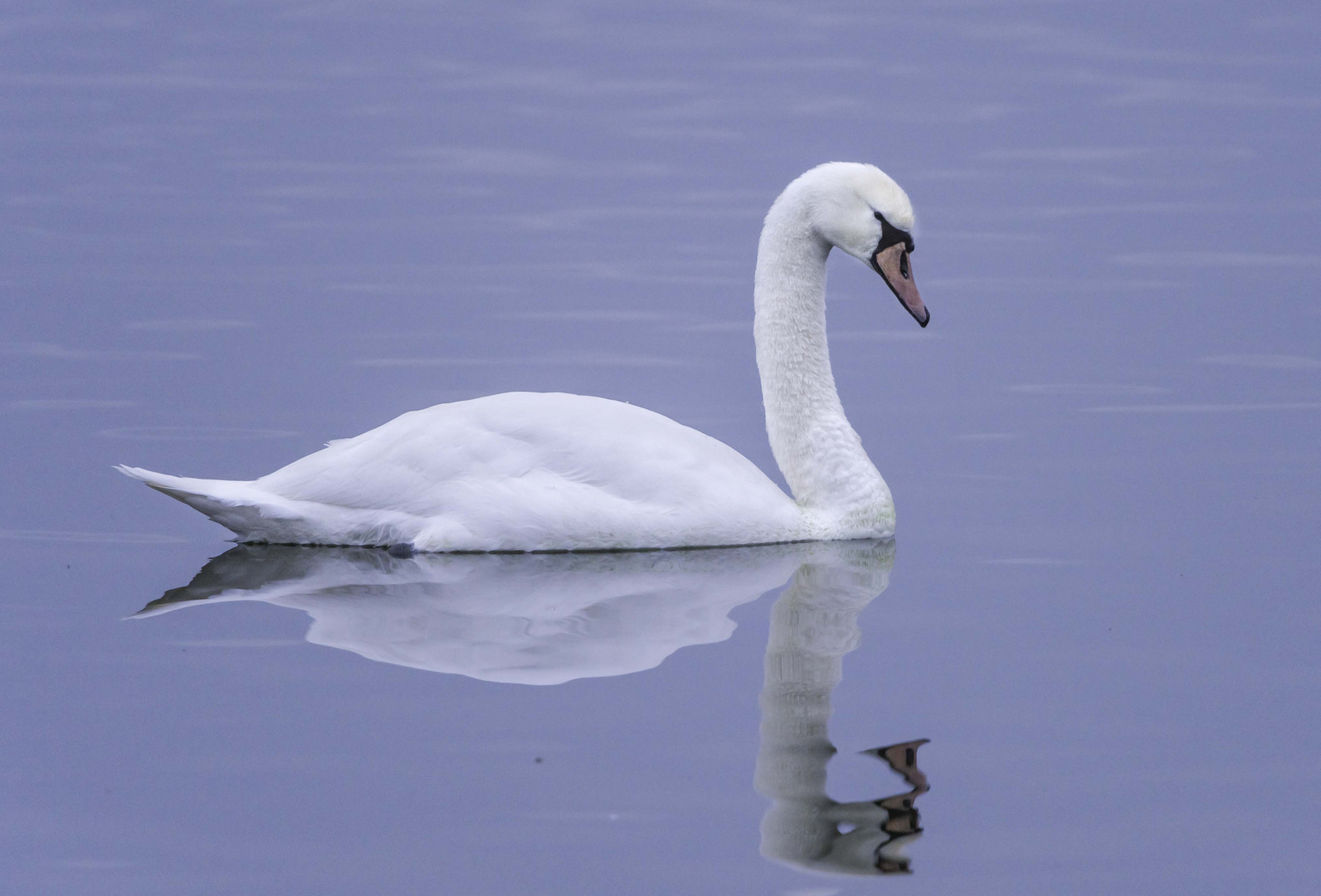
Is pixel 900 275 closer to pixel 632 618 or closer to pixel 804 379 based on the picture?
pixel 804 379

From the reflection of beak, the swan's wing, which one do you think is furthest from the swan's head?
the swan's wing

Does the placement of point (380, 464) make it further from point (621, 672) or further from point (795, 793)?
point (795, 793)

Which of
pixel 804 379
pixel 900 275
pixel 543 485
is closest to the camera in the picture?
pixel 543 485

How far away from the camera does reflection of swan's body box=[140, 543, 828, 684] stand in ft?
26.0

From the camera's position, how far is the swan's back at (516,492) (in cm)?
973

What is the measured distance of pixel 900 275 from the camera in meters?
10.4

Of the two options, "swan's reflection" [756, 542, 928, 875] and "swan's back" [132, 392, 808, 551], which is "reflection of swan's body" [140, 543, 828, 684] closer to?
"swan's back" [132, 392, 808, 551]

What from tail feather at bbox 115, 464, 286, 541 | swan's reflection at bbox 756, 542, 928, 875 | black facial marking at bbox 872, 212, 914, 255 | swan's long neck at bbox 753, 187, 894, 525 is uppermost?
black facial marking at bbox 872, 212, 914, 255

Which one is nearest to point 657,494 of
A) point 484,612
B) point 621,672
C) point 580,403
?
point 580,403

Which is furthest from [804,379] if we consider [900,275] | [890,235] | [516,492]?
[516,492]

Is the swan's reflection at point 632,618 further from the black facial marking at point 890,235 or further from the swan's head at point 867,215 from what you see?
the black facial marking at point 890,235

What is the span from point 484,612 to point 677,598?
972 mm

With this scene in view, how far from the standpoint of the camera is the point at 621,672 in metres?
Result: 7.67

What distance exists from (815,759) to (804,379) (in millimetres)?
4163
